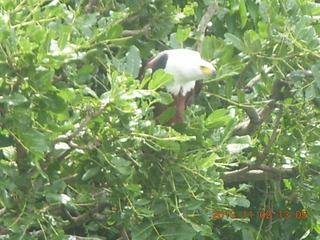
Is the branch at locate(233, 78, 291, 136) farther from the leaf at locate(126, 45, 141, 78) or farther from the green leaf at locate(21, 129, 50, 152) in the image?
the green leaf at locate(21, 129, 50, 152)

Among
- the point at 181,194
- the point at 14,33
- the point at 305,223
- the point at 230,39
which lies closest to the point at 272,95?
the point at 230,39

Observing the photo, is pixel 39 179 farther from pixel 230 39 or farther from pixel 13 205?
pixel 230 39

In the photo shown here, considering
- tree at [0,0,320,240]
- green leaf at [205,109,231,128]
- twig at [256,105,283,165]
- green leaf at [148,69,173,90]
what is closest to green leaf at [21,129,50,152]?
tree at [0,0,320,240]

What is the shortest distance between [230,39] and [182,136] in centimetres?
46

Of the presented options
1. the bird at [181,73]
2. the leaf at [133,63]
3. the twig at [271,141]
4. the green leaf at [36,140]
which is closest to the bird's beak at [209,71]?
the bird at [181,73]

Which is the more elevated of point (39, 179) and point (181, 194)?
point (39, 179)

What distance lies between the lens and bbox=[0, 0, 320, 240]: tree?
6.95 feet

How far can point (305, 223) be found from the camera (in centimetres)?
346

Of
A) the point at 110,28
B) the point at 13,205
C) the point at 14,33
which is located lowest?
the point at 13,205

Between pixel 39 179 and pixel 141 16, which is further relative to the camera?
pixel 141 16

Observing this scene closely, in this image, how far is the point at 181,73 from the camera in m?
2.62

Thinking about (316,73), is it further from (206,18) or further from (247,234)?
(247,234)

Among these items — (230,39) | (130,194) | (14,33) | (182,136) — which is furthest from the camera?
(230,39)
